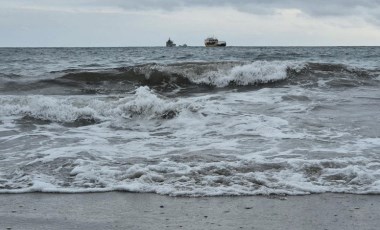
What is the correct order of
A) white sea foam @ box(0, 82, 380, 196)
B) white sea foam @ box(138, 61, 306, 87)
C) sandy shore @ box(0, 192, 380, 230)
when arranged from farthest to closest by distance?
white sea foam @ box(138, 61, 306, 87) < white sea foam @ box(0, 82, 380, 196) < sandy shore @ box(0, 192, 380, 230)

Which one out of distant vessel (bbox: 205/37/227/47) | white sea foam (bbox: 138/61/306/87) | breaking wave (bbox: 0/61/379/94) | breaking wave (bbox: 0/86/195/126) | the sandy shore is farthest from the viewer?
distant vessel (bbox: 205/37/227/47)

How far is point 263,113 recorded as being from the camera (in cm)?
827

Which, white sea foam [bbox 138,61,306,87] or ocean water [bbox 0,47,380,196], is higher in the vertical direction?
white sea foam [bbox 138,61,306,87]

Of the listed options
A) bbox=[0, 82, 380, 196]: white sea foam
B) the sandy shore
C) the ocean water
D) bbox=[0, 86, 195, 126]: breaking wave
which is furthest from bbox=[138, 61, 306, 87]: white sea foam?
the sandy shore

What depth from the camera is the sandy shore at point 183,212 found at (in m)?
3.24

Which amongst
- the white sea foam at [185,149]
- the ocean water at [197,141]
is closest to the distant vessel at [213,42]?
the ocean water at [197,141]

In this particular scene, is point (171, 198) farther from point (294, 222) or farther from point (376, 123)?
point (376, 123)

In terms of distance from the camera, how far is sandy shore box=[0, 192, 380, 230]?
3240 mm

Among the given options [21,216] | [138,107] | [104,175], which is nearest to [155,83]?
[138,107]

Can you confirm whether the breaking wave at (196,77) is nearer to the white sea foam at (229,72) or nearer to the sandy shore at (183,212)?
the white sea foam at (229,72)

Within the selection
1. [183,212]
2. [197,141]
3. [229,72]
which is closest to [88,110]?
[197,141]

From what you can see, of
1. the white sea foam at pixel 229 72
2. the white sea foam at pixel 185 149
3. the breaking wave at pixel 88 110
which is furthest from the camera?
the white sea foam at pixel 229 72

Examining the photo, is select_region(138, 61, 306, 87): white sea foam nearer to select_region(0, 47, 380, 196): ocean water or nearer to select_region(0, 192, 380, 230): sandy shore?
select_region(0, 47, 380, 196): ocean water

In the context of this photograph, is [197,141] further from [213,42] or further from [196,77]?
[213,42]
